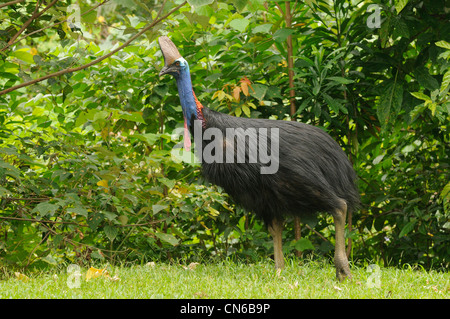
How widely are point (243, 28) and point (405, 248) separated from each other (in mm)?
2272

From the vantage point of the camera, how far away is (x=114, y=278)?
3656mm

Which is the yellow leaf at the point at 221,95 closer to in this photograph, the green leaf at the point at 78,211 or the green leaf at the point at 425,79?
the green leaf at the point at 78,211

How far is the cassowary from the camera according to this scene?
374 cm

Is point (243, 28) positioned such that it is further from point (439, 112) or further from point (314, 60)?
point (439, 112)

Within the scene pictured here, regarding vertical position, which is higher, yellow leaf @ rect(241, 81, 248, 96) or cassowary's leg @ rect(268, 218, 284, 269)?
yellow leaf @ rect(241, 81, 248, 96)

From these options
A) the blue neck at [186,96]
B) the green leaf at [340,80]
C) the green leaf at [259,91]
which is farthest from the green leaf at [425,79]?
the blue neck at [186,96]

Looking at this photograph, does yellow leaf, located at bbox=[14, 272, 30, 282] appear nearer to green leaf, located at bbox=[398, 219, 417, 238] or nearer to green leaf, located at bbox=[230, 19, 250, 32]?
green leaf, located at bbox=[230, 19, 250, 32]

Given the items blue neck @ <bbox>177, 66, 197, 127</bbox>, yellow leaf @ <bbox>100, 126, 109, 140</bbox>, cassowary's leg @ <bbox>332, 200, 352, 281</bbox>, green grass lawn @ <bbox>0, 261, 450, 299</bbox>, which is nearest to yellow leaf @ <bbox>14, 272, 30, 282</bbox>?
green grass lawn @ <bbox>0, 261, 450, 299</bbox>

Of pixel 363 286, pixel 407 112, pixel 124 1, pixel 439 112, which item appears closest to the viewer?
pixel 124 1

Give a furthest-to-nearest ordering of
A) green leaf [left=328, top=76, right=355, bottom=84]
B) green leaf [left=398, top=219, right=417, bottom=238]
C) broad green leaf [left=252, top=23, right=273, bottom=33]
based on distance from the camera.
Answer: green leaf [left=398, top=219, right=417, bottom=238] → broad green leaf [left=252, top=23, right=273, bottom=33] → green leaf [left=328, top=76, right=355, bottom=84]

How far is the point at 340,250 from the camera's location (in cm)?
384

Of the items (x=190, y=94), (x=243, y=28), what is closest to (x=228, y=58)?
(x=243, y=28)

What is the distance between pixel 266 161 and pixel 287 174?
15 cm

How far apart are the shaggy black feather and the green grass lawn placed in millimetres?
477
